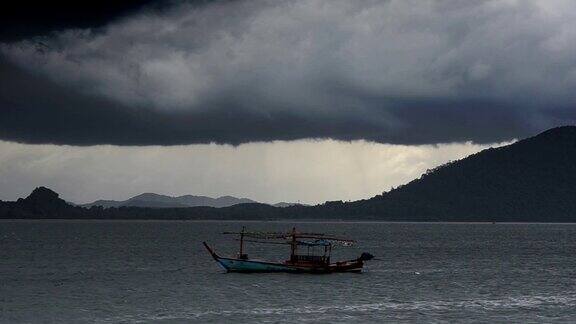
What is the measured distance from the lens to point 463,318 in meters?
71.4

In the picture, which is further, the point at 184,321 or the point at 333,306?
the point at 333,306

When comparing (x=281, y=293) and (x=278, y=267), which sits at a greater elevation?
(x=278, y=267)

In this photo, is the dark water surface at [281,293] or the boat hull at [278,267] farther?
the boat hull at [278,267]

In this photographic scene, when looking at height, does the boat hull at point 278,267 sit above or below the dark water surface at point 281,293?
above

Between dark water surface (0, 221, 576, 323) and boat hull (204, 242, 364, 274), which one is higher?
boat hull (204, 242, 364, 274)

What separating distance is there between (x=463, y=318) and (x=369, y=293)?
2094cm

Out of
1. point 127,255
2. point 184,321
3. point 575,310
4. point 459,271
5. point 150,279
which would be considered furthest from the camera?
point 127,255

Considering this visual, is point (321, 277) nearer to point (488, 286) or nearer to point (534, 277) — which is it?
point (488, 286)

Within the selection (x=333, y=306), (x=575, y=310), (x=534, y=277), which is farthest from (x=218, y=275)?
(x=575, y=310)

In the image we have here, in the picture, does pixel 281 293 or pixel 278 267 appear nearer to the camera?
pixel 281 293

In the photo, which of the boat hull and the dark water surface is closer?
the dark water surface

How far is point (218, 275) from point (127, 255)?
58.8m

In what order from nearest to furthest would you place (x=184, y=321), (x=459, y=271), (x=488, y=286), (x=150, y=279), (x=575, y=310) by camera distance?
(x=184, y=321), (x=575, y=310), (x=488, y=286), (x=150, y=279), (x=459, y=271)

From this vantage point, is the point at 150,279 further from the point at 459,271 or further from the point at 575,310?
the point at 575,310
